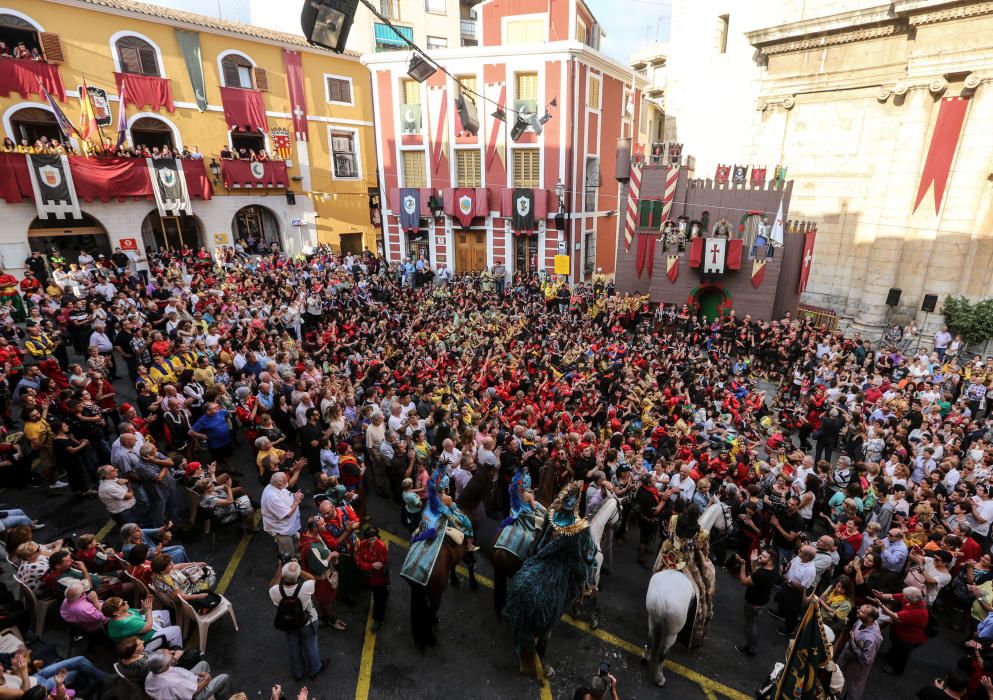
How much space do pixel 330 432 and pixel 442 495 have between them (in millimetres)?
3417

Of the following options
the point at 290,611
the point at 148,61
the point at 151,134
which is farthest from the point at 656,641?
the point at 148,61

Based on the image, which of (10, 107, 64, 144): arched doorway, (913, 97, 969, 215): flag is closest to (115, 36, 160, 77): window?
(10, 107, 64, 144): arched doorway

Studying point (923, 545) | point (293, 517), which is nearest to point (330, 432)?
point (293, 517)

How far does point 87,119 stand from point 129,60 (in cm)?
402

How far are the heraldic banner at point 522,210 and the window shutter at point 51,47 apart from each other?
2205 cm

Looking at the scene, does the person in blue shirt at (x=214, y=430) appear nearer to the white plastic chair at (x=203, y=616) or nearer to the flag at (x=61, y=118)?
the white plastic chair at (x=203, y=616)

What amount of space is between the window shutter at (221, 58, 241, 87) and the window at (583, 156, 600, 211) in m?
20.1

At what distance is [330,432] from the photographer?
914 cm

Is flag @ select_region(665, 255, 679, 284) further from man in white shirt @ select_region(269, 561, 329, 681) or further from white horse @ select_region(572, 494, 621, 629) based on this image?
man in white shirt @ select_region(269, 561, 329, 681)

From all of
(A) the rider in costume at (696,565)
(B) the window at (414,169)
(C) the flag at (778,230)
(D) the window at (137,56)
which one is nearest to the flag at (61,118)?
(D) the window at (137,56)

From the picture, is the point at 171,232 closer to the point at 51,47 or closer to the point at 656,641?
the point at 51,47

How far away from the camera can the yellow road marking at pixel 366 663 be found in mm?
5953

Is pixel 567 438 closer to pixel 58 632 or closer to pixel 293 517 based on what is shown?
pixel 293 517

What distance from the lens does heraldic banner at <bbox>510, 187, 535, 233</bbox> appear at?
A: 28.8 m
